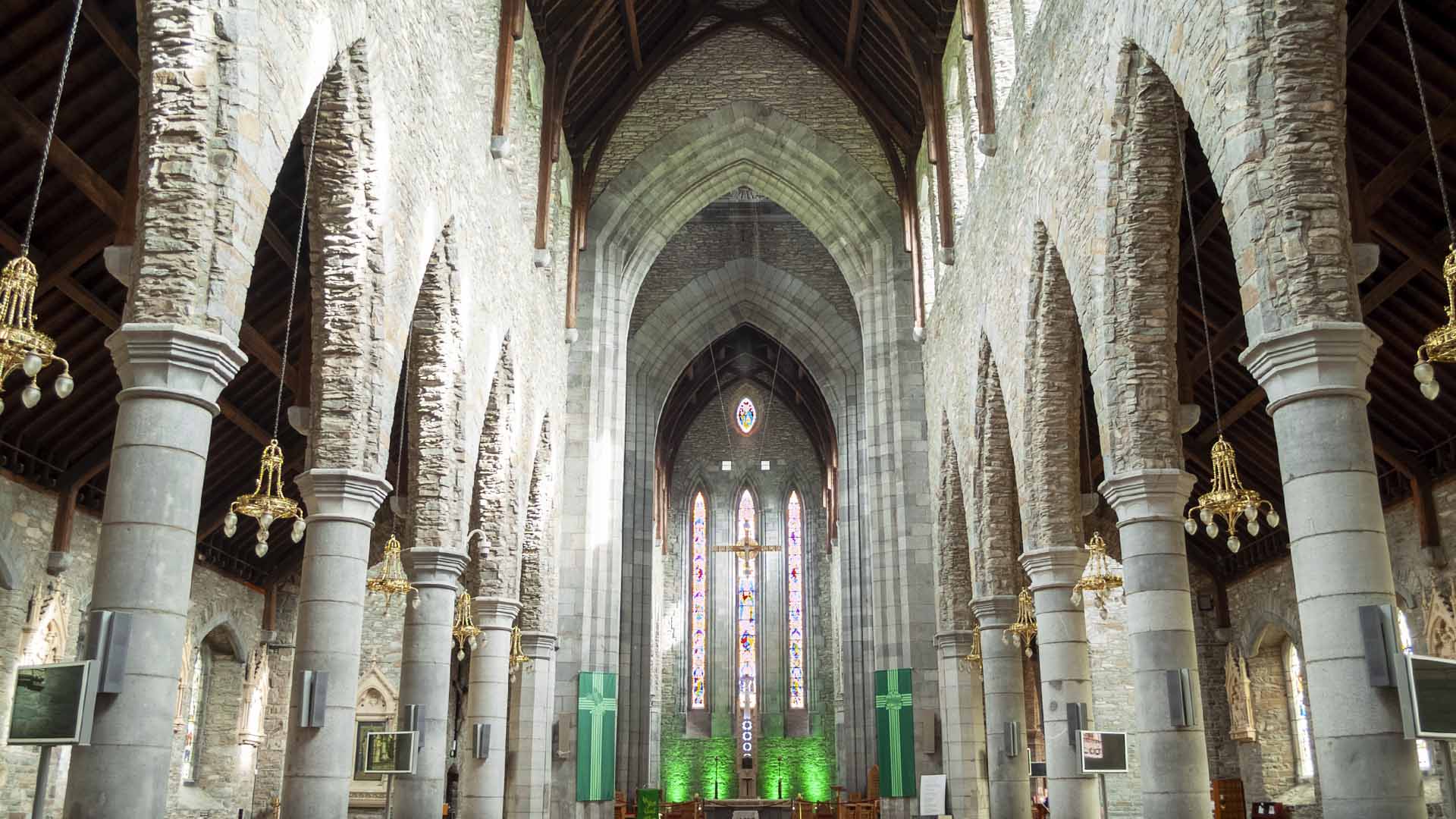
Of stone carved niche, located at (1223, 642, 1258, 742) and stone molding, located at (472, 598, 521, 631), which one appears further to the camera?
stone carved niche, located at (1223, 642, 1258, 742)

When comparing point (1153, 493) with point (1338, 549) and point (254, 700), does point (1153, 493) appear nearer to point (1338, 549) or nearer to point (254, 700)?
point (1338, 549)

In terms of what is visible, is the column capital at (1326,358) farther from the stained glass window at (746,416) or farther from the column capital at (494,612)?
the stained glass window at (746,416)

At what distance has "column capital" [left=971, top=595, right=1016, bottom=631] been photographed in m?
16.5

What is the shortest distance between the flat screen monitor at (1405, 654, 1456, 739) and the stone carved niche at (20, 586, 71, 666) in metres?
15.3

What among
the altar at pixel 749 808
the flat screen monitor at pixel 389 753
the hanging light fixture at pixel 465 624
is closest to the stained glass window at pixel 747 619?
the altar at pixel 749 808

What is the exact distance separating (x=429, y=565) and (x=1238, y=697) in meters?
16.8

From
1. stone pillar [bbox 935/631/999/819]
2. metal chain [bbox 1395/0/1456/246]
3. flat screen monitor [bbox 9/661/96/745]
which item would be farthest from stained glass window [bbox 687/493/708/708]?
flat screen monitor [bbox 9/661/96/745]

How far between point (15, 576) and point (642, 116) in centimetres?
1351

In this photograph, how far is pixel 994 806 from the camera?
659 inches

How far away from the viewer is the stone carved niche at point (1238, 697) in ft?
75.1

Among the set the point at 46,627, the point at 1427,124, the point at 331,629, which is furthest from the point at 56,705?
the point at 46,627

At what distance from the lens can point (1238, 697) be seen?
23266 millimetres

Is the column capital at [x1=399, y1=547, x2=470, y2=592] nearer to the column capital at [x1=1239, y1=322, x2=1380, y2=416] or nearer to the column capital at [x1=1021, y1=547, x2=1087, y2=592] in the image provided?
the column capital at [x1=1021, y1=547, x2=1087, y2=592]

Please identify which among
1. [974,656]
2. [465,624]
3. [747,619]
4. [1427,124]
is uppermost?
[747,619]
